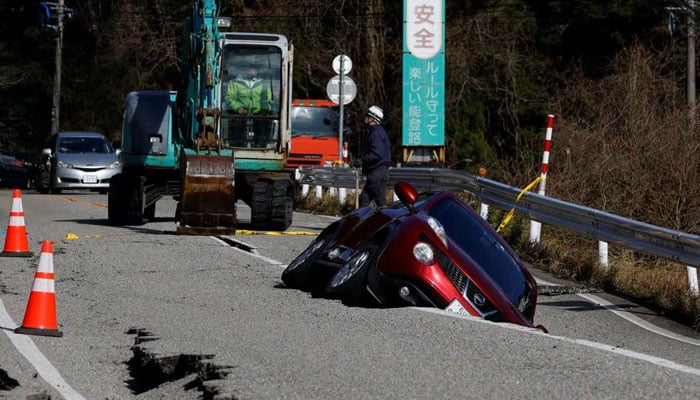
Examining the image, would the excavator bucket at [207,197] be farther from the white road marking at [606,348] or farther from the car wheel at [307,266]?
the white road marking at [606,348]

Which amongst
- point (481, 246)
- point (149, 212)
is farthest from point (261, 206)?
point (481, 246)

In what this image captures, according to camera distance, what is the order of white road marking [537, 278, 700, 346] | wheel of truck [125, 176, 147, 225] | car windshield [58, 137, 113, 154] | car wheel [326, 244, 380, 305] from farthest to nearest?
1. car windshield [58, 137, 113, 154]
2. wheel of truck [125, 176, 147, 225]
3. white road marking [537, 278, 700, 346]
4. car wheel [326, 244, 380, 305]

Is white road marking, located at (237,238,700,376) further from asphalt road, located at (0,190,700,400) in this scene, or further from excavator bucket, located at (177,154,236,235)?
excavator bucket, located at (177,154,236,235)

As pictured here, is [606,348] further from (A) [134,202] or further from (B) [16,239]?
(A) [134,202]

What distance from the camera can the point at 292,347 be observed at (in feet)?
26.3

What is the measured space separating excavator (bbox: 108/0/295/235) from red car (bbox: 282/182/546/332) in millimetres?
8586

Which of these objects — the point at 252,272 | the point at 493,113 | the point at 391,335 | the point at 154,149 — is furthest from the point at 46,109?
the point at 391,335

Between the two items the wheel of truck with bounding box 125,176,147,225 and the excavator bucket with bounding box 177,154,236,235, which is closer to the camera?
the excavator bucket with bounding box 177,154,236,235

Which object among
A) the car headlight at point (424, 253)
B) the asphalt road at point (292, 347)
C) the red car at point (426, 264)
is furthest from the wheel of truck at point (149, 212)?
the car headlight at point (424, 253)

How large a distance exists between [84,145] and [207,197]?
17512mm

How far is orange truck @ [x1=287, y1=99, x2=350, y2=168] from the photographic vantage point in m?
33.8

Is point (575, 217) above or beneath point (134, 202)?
above

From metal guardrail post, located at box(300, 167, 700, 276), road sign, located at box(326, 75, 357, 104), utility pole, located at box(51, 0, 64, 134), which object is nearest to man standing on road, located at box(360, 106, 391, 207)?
metal guardrail post, located at box(300, 167, 700, 276)

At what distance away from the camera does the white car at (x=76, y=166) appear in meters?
33.2
